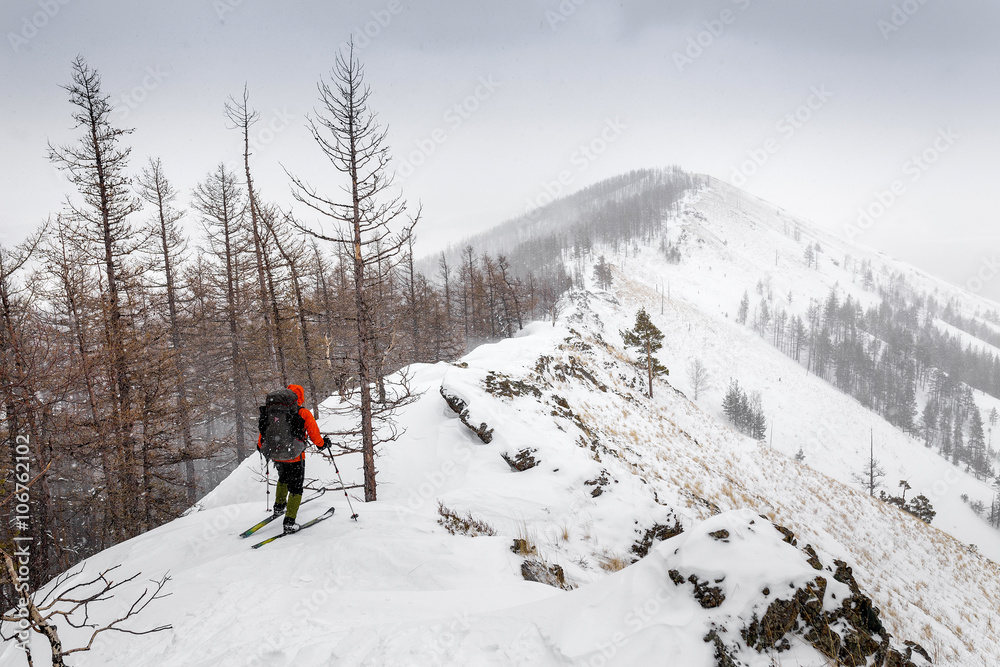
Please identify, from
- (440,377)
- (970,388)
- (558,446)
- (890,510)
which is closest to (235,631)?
(558,446)

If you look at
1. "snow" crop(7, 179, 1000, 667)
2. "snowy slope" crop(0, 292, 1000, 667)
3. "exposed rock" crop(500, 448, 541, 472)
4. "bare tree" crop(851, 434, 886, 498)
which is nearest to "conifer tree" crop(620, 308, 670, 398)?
"snow" crop(7, 179, 1000, 667)

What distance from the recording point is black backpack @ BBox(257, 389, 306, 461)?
648 centimetres

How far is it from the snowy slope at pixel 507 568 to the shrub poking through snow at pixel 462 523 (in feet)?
0.72

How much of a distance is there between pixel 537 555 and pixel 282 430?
462cm

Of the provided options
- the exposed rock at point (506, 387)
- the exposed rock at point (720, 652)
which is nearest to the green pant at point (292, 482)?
the exposed rock at point (720, 652)

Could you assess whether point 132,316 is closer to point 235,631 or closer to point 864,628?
point 235,631

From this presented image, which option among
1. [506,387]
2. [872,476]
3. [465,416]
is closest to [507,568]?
[465,416]

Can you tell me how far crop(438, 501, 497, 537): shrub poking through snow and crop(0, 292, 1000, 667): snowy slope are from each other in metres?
0.22

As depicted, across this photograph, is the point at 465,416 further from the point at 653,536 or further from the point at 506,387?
the point at 653,536

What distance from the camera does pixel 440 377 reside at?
54.5ft

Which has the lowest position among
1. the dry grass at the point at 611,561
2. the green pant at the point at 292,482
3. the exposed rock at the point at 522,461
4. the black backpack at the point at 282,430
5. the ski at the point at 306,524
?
the dry grass at the point at 611,561

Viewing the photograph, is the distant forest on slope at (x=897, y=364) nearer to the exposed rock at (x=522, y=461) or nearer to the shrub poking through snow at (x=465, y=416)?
the exposed rock at (x=522, y=461)

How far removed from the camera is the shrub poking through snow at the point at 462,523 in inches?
279

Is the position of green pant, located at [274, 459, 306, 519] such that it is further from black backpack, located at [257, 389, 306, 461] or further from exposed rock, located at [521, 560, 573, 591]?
exposed rock, located at [521, 560, 573, 591]
